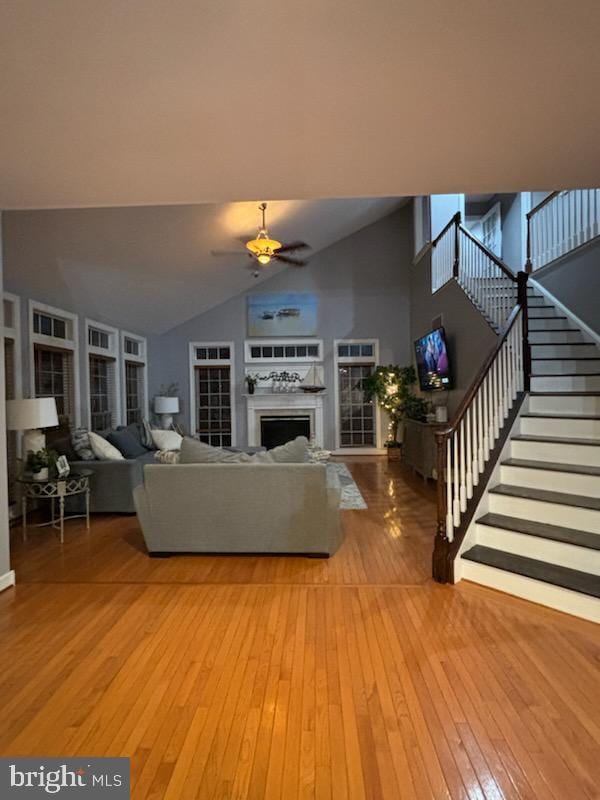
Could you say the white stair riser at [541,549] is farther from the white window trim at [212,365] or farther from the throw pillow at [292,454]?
the white window trim at [212,365]

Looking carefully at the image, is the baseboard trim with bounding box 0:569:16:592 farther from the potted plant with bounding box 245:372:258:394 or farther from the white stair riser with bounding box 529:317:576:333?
the potted plant with bounding box 245:372:258:394

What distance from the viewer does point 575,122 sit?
6.60ft

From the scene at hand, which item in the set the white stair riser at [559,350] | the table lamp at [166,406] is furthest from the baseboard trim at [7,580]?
the table lamp at [166,406]

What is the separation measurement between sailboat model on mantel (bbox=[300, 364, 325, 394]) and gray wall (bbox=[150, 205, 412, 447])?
20 cm

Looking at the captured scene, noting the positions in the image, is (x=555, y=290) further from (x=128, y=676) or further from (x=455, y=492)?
(x=128, y=676)

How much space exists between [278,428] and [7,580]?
612cm

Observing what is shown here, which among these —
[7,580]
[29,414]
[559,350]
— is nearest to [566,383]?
[559,350]

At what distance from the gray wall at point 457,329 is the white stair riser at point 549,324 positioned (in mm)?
495

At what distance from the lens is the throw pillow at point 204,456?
11.0 ft

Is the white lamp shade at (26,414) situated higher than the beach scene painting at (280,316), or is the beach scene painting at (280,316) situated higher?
the beach scene painting at (280,316)

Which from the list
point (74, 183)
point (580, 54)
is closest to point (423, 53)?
point (580, 54)

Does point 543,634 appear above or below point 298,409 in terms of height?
below

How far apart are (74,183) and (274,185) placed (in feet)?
3.83

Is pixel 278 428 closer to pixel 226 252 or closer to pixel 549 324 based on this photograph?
pixel 226 252
